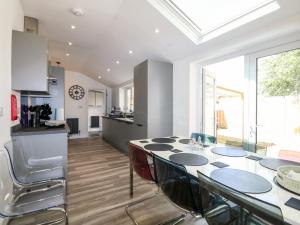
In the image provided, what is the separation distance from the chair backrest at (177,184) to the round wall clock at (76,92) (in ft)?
20.6

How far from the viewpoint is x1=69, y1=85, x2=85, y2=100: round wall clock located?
6751 millimetres

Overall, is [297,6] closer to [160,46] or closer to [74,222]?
[160,46]

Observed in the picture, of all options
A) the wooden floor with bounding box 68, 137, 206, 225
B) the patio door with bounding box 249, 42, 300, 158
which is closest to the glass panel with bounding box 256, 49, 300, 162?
the patio door with bounding box 249, 42, 300, 158

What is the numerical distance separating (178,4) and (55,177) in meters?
2.74

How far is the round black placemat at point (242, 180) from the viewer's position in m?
1.00

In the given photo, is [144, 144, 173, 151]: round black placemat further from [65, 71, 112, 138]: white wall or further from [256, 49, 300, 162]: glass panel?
[65, 71, 112, 138]: white wall

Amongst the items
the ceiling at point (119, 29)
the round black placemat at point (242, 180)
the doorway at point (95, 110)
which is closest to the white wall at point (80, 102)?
the doorway at point (95, 110)

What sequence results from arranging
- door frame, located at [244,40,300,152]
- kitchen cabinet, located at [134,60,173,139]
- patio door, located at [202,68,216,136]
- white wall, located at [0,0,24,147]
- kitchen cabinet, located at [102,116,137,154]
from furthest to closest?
kitchen cabinet, located at [102,116,137,154], kitchen cabinet, located at [134,60,173,139], patio door, located at [202,68,216,136], door frame, located at [244,40,300,152], white wall, located at [0,0,24,147]

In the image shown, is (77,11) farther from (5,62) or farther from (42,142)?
(42,142)

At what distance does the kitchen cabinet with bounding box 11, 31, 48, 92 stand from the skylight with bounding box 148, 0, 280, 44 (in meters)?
1.64

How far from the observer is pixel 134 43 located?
348 centimetres

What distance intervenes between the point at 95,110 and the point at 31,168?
5.65m

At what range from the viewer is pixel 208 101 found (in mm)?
3330

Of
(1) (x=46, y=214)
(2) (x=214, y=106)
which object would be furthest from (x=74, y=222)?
(2) (x=214, y=106)
